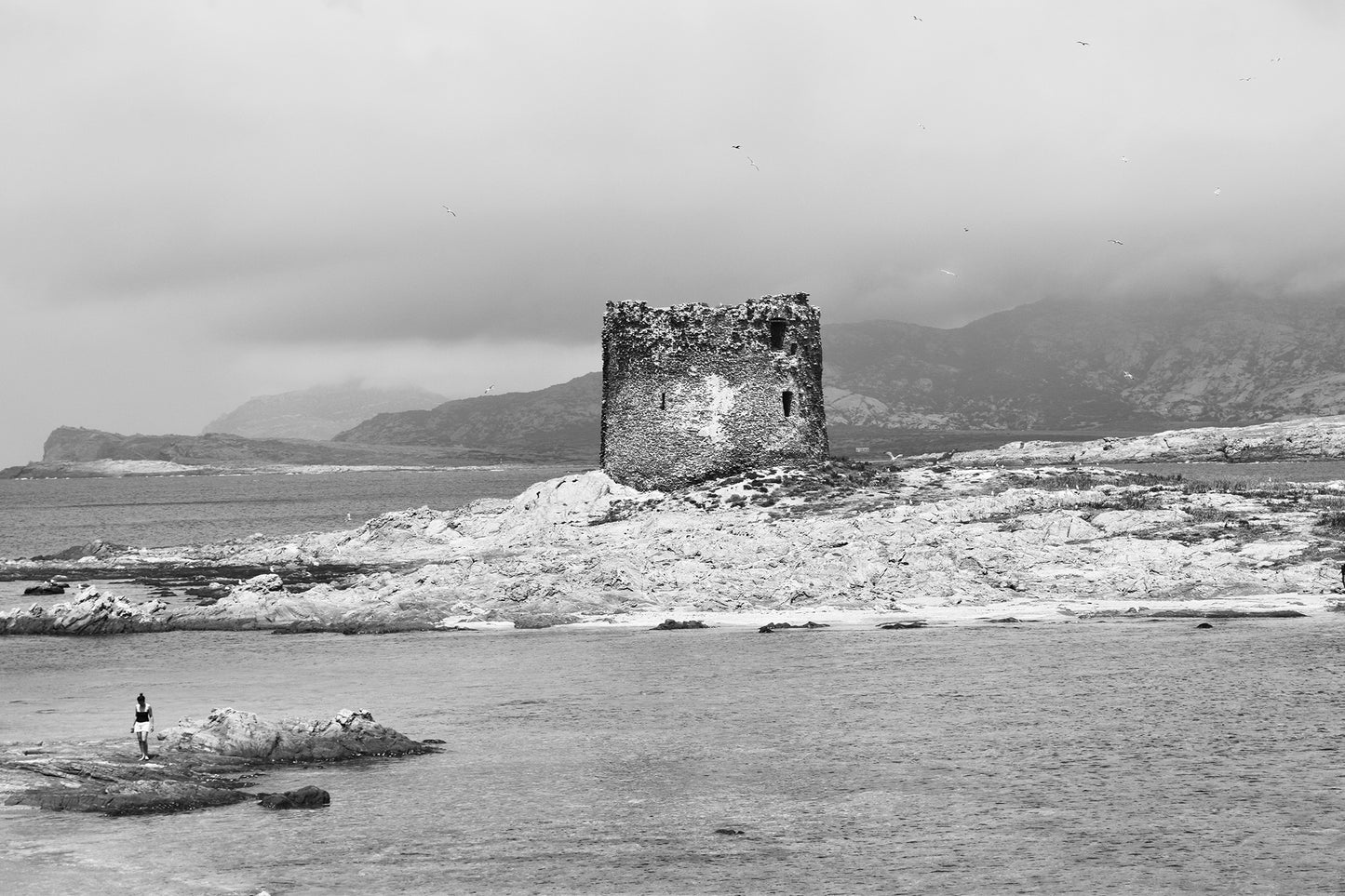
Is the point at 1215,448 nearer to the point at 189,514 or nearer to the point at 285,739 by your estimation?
the point at 189,514

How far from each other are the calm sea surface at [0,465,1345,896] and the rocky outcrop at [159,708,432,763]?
665 millimetres

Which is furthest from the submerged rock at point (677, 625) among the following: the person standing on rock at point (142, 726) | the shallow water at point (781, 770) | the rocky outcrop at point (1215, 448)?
the rocky outcrop at point (1215, 448)

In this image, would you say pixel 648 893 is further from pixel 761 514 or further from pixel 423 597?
pixel 761 514

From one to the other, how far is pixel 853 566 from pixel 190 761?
19.4m

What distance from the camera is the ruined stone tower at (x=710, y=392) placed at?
45562 millimetres

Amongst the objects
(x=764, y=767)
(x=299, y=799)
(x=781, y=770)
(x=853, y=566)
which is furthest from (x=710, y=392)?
(x=299, y=799)

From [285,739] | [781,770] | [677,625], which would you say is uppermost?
[677,625]

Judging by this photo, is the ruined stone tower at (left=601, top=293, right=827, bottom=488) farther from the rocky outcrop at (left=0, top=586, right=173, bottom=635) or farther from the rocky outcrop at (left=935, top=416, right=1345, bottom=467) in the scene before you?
the rocky outcrop at (left=935, top=416, right=1345, bottom=467)

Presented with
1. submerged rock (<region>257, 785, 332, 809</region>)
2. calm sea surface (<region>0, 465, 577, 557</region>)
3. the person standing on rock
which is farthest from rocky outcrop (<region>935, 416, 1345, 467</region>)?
submerged rock (<region>257, 785, 332, 809</region>)

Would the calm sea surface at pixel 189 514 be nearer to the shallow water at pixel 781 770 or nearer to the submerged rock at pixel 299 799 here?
the shallow water at pixel 781 770

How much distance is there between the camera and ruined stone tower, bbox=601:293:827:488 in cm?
4556

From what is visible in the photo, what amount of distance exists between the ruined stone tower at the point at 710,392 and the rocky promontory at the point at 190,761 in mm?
26580

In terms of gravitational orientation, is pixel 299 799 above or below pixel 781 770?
above

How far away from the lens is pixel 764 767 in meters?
17.7
